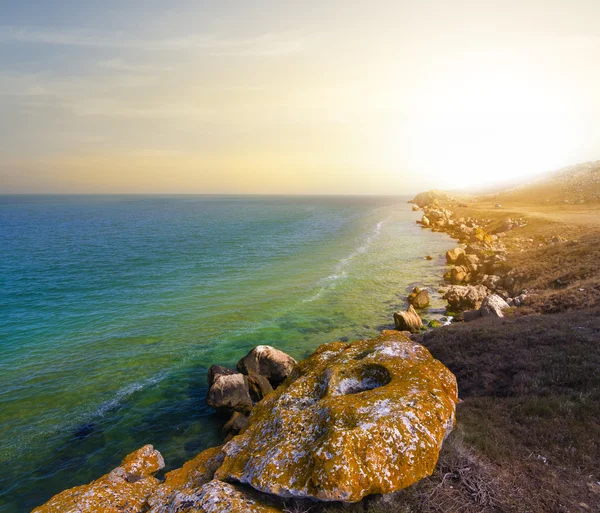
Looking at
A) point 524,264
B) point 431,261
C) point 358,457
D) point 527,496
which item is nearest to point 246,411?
point 358,457

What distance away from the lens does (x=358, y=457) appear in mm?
7555

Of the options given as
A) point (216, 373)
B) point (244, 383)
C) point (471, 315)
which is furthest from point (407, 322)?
point (216, 373)

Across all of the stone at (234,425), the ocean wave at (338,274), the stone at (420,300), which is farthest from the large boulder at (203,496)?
the stone at (420,300)

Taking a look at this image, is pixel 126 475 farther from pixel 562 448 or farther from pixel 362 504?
pixel 562 448

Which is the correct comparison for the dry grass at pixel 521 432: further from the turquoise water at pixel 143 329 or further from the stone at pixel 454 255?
the stone at pixel 454 255

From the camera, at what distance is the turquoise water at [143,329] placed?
16.7m

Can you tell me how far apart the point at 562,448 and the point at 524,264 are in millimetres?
32293

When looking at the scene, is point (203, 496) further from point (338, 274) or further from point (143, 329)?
point (338, 274)

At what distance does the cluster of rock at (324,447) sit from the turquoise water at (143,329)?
544cm

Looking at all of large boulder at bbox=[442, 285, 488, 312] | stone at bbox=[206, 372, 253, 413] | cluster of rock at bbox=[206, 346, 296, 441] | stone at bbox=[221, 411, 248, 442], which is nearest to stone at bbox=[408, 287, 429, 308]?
large boulder at bbox=[442, 285, 488, 312]

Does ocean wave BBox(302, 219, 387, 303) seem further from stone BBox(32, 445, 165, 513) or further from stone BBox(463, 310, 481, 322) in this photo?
stone BBox(32, 445, 165, 513)

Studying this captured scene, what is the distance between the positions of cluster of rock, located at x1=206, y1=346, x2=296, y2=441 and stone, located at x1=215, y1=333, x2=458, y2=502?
6610 mm

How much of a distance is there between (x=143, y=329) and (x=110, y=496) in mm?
21198

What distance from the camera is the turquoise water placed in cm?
1667
